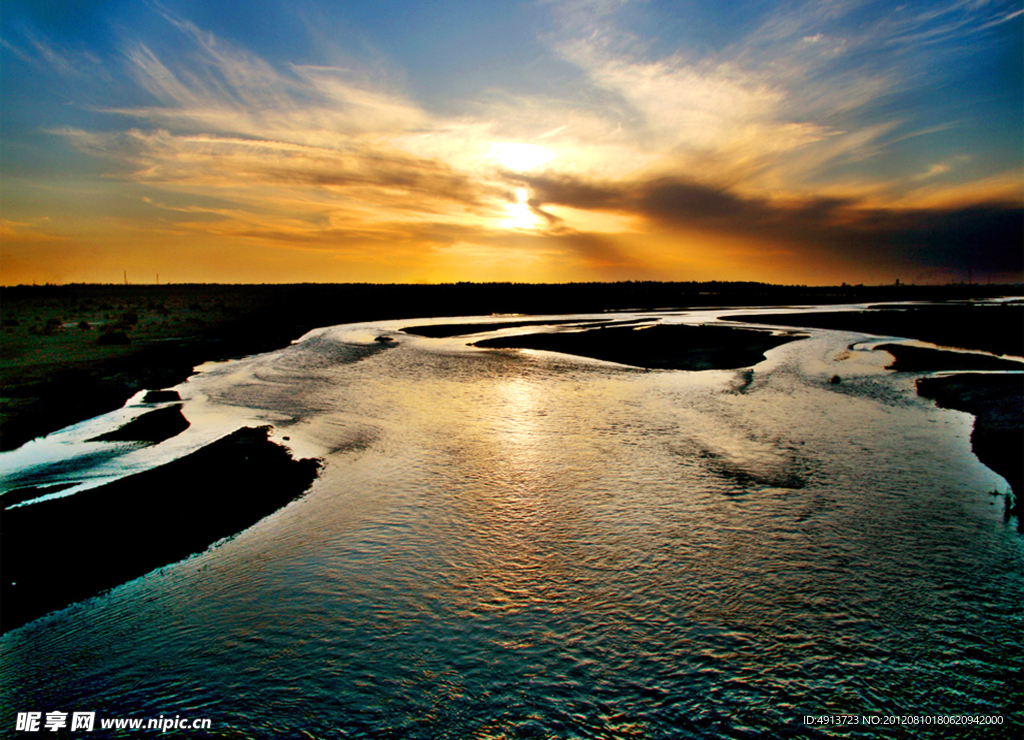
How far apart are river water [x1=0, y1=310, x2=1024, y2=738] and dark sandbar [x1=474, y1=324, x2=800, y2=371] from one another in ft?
42.2

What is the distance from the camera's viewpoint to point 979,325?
128ft

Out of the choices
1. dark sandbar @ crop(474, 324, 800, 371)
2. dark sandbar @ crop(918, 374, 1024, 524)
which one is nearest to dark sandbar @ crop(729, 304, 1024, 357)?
dark sandbar @ crop(474, 324, 800, 371)

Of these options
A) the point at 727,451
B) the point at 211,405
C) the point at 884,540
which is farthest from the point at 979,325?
the point at 211,405

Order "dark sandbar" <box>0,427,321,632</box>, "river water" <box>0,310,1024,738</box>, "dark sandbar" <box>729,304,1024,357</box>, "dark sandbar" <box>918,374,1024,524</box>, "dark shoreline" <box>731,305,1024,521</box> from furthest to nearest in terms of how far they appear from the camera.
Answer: "dark sandbar" <box>729,304,1024,357</box> → "dark shoreline" <box>731,305,1024,521</box> → "dark sandbar" <box>918,374,1024,524</box> → "dark sandbar" <box>0,427,321,632</box> → "river water" <box>0,310,1024,738</box>

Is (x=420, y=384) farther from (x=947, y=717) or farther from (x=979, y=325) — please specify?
(x=979, y=325)

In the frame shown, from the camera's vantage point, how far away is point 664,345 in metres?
31.7

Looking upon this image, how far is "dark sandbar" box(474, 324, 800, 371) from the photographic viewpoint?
2589 cm

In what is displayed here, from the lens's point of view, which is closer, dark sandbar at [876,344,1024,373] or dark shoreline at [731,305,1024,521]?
dark shoreline at [731,305,1024,521]

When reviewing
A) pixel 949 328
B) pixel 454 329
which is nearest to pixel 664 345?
pixel 454 329

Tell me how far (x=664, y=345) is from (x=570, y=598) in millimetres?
26683

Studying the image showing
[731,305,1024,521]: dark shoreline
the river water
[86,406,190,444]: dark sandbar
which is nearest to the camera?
the river water

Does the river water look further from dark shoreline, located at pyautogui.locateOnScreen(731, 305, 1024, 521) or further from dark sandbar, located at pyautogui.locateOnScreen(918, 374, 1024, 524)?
dark shoreline, located at pyautogui.locateOnScreen(731, 305, 1024, 521)

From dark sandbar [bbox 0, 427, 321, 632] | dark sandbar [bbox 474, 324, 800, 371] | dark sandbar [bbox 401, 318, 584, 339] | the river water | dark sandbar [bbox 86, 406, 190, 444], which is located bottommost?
the river water

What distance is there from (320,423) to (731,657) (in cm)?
1204
